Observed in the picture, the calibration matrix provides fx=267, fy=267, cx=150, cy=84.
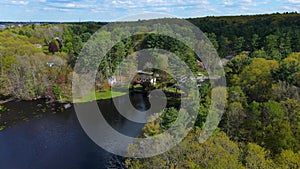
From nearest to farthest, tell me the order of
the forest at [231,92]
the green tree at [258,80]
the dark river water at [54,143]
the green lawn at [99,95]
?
1. the forest at [231,92]
2. the dark river water at [54,143]
3. the green tree at [258,80]
4. the green lawn at [99,95]

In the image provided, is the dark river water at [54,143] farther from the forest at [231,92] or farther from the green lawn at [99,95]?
the forest at [231,92]

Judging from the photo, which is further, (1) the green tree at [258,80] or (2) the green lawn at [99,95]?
(2) the green lawn at [99,95]

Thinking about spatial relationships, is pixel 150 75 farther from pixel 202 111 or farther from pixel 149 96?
pixel 202 111

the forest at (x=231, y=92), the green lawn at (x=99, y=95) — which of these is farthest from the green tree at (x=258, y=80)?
the green lawn at (x=99, y=95)

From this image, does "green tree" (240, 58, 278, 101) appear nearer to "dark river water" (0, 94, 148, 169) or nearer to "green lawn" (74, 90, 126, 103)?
"dark river water" (0, 94, 148, 169)

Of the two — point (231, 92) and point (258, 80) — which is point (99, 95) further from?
point (258, 80)

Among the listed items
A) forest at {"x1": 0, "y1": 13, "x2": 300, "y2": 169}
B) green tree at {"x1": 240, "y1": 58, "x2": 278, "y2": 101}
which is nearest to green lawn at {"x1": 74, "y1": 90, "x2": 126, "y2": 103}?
forest at {"x1": 0, "y1": 13, "x2": 300, "y2": 169}

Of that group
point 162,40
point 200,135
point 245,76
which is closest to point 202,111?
point 200,135
